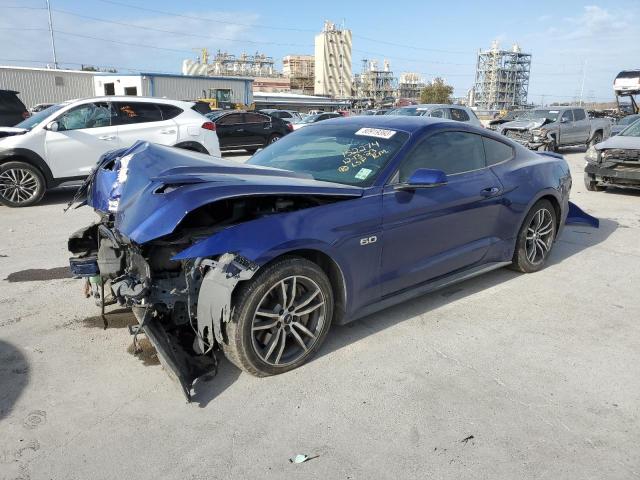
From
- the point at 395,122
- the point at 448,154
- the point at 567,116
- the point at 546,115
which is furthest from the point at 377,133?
the point at 567,116

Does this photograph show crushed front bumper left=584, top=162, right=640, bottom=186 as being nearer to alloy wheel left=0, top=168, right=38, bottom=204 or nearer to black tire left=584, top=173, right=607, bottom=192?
black tire left=584, top=173, right=607, bottom=192

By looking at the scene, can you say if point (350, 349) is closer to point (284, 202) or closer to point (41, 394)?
point (284, 202)

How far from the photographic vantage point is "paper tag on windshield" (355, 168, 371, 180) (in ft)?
12.0

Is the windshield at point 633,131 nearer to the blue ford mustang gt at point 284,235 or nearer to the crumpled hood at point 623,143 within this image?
the crumpled hood at point 623,143

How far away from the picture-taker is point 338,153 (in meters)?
4.02

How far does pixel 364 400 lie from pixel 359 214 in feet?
3.95

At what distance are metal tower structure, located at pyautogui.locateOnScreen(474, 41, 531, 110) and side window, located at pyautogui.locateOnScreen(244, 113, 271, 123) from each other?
11000cm

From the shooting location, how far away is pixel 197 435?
2.67 metres

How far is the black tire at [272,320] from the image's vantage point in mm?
2965

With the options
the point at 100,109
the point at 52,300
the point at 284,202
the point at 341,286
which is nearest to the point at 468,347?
the point at 341,286

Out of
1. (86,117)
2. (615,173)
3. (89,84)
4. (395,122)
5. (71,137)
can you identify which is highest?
(89,84)

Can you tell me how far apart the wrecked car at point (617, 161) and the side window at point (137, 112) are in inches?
336

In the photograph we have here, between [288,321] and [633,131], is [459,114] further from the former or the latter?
[288,321]

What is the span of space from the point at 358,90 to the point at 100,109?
438ft
